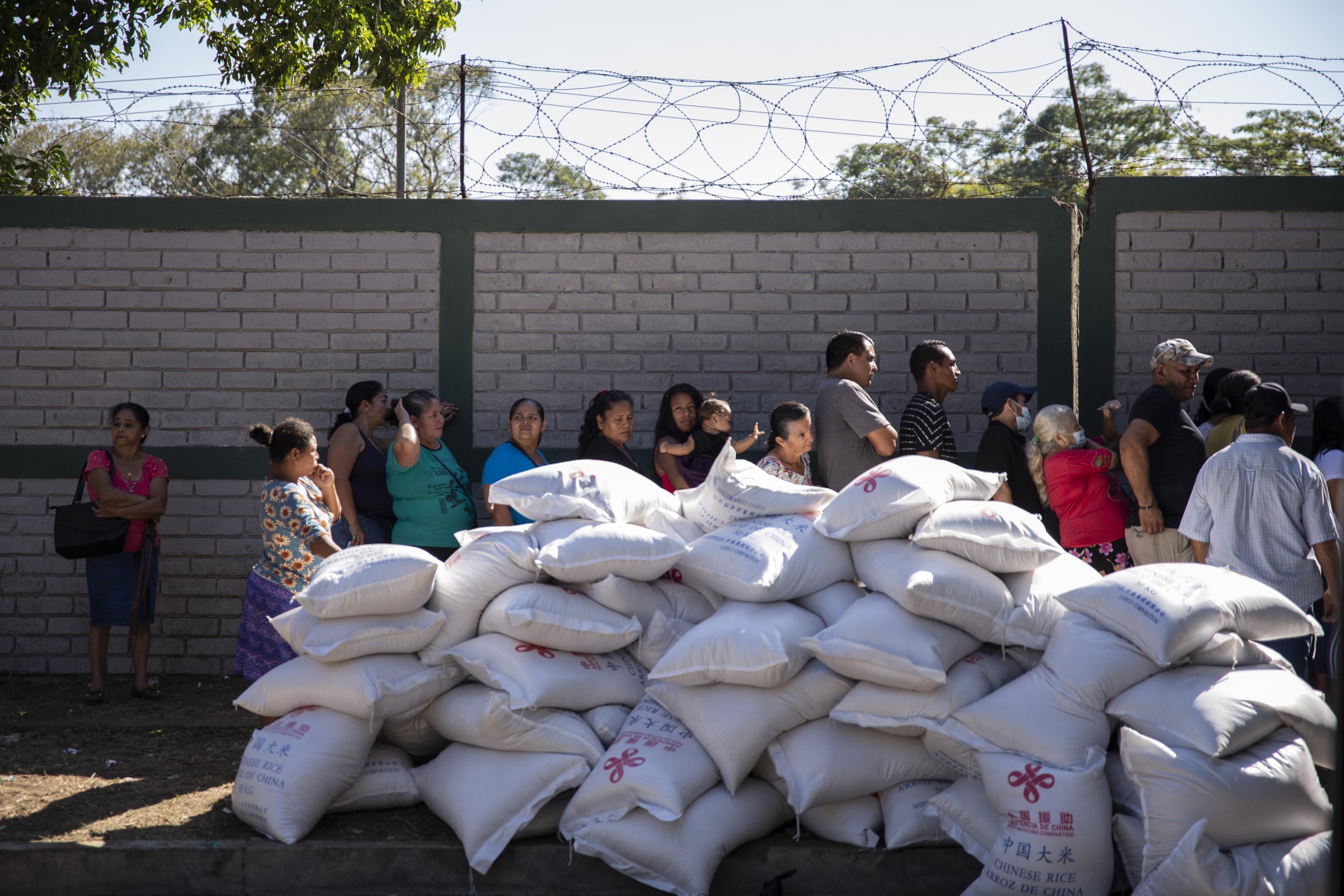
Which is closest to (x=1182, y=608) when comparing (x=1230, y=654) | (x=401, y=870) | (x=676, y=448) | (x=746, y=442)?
(x=1230, y=654)

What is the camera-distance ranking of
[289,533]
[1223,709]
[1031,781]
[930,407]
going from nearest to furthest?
1. [1223,709]
2. [1031,781]
3. [289,533]
4. [930,407]

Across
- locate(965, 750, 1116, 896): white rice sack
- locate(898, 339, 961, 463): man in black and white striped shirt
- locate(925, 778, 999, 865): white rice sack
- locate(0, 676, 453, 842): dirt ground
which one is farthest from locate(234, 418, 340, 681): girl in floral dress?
locate(965, 750, 1116, 896): white rice sack

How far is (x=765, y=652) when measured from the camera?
10.8 feet

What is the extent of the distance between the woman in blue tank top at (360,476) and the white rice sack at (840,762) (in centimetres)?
278

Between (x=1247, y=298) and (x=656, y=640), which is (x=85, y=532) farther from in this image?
(x=1247, y=298)

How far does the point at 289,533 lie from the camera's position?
15.1 feet

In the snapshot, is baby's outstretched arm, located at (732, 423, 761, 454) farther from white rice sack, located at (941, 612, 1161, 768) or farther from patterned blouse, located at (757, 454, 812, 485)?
white rice sack, located at (941, 612, 1161, 768)

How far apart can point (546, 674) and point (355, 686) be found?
62cm

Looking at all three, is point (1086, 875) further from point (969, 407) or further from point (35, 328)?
point (35, 328)

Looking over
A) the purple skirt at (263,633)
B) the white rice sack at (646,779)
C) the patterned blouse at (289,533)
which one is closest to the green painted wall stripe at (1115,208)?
the white rice sack at (646,779)

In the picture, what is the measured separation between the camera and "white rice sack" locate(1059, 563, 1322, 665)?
3.11 metres

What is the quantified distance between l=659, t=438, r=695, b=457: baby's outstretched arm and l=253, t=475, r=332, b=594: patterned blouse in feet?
5.52

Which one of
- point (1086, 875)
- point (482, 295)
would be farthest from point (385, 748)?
point (482, 295)

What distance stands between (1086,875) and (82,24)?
25.4ft
